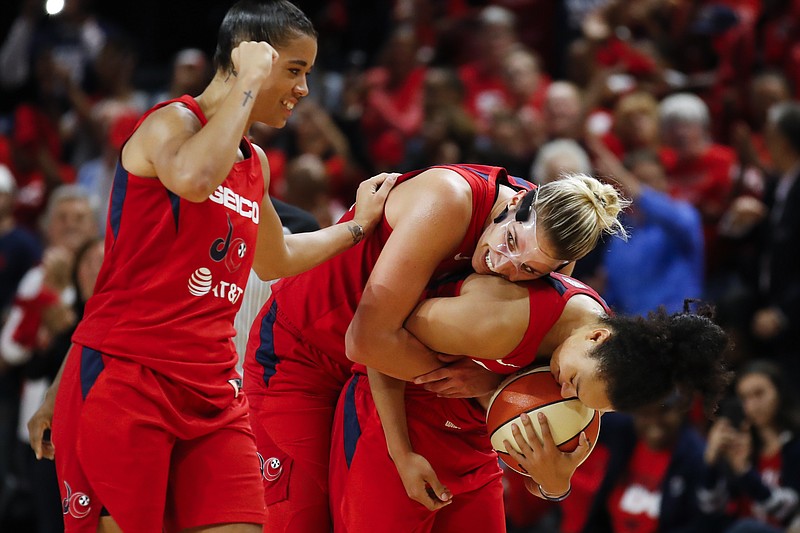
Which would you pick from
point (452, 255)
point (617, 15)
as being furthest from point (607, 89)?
point (452, 255)

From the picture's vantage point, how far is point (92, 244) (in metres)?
5.38

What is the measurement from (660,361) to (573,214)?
0.47 meters

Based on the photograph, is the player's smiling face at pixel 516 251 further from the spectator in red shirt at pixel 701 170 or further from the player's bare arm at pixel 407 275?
the spectator in red shirt at pixel 701 170

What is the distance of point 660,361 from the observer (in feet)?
10.4

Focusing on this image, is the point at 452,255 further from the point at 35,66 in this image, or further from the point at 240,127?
the point at 35,66

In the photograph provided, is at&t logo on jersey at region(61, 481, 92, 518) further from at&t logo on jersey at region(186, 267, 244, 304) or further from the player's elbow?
the player's elbow

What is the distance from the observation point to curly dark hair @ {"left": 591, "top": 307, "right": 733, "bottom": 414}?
124 inches

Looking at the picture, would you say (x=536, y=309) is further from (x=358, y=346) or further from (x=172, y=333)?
(x=172, y=333)

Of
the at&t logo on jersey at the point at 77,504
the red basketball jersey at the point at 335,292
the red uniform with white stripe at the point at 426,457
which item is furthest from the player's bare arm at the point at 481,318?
the at&t logo on jersey at the point at 77,504

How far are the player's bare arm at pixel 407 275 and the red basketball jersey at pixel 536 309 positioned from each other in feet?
0.52

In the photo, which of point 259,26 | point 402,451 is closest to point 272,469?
point 402,451

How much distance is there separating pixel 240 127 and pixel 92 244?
2581 mm

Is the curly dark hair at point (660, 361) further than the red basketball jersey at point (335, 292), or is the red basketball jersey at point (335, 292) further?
the red basketball jersey at point (335, 292)

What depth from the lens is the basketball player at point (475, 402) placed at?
10.4ft
